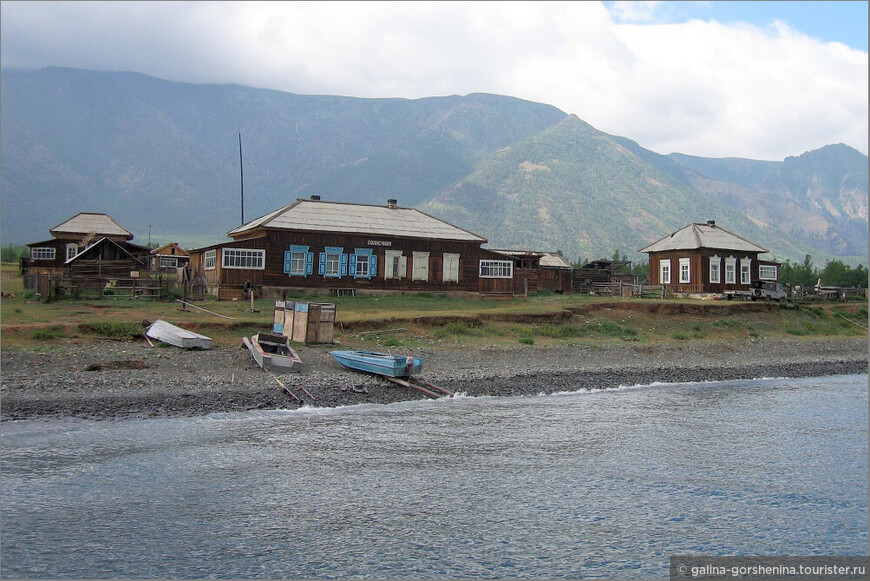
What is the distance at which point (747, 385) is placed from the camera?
30.8m

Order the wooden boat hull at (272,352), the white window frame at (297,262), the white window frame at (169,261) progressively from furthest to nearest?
1. the white window frame at (169,261)
2. the white window frame at (297,262)
3. the wooden boat hull at (272,352)

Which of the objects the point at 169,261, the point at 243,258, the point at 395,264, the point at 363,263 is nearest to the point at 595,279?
the point at 395,264

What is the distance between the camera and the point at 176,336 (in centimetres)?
2819

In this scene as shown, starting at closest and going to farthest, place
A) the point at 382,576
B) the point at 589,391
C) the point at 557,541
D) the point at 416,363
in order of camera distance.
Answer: the point at 382,576 → the point at 557,541 → the point at 416,363 → the point at 589,391

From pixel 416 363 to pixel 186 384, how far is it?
7803 millimetres

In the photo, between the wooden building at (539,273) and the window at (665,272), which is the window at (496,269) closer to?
the wooden building at (539,273)

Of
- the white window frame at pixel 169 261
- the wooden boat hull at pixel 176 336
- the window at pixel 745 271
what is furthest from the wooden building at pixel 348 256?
the white window frame at pixel 169 261

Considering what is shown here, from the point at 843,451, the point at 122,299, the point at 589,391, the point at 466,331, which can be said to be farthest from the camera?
the point at 122,299

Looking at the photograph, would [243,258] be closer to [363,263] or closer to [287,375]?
[363,263]

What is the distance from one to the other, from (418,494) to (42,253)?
58.7 m

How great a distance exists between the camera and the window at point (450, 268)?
1881 inches

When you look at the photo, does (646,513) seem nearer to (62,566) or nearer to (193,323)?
(62,566)

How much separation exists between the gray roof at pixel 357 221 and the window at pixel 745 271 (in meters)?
21.7

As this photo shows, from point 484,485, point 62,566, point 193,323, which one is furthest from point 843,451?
point 193,323
